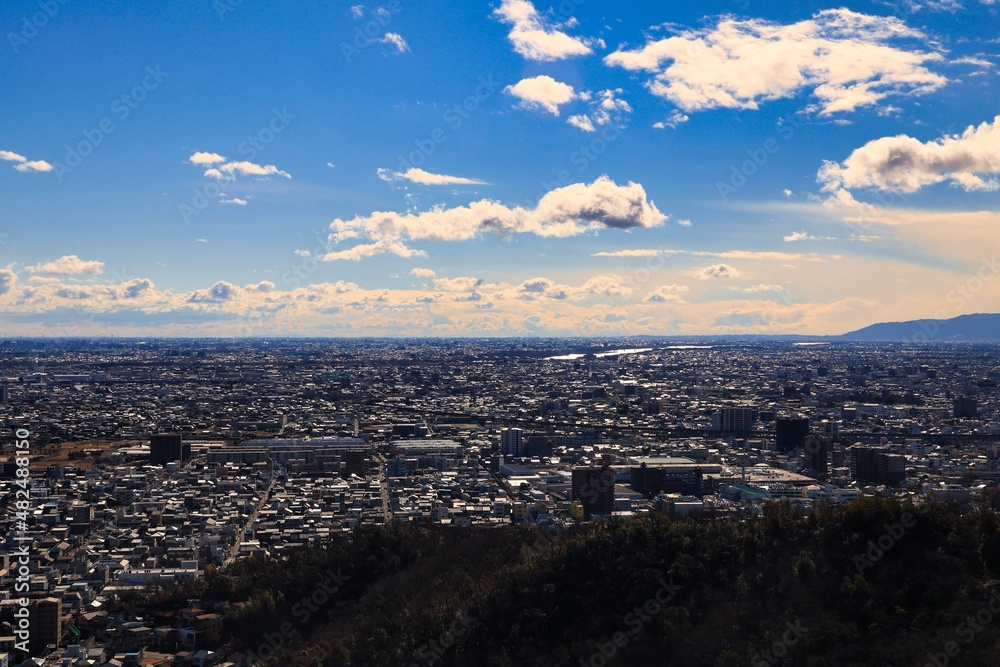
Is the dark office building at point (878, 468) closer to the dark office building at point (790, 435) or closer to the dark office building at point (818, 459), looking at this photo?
the dark office building at point (818, 459)

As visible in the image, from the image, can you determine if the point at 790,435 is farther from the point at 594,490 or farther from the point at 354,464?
the point at 354,464

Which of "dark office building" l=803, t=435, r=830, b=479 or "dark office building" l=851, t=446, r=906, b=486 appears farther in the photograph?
"dark office building" l=803, t=435, r=830, b=479

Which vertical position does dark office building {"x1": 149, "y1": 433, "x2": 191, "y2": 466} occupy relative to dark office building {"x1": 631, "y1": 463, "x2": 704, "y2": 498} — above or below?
above

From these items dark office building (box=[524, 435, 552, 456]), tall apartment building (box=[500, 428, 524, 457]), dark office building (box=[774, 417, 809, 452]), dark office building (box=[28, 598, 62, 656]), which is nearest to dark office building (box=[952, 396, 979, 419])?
dark office building (box=[774, 417, 809, 452])

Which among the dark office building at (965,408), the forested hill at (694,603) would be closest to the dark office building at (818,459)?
the forested hill at (694,603)

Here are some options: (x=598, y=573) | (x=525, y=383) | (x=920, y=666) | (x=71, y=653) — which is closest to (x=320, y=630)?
(x=71, y=653)

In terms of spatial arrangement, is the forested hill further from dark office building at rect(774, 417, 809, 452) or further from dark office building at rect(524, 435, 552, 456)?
dark office building at rect(774, 417, 809, 452)
